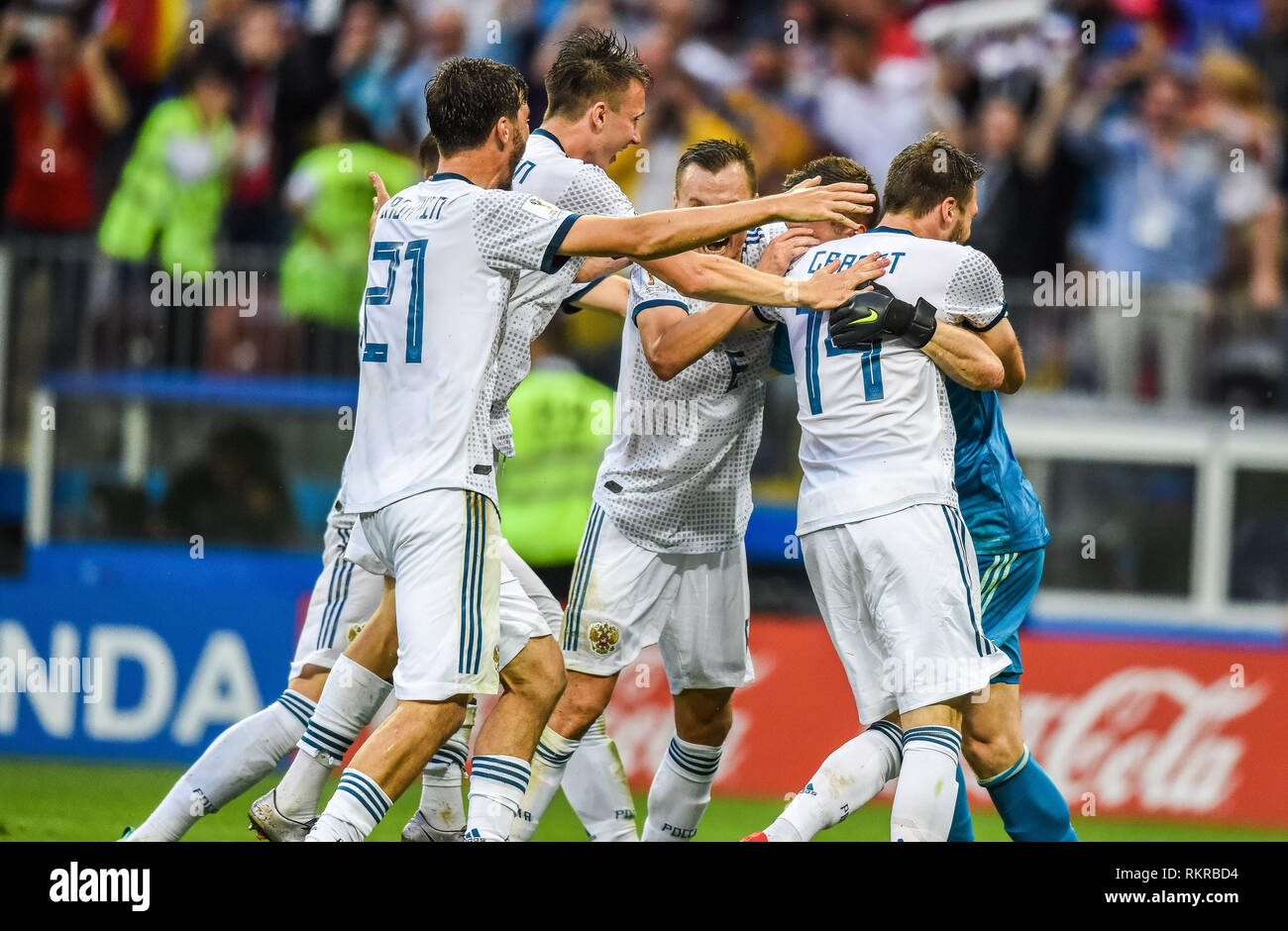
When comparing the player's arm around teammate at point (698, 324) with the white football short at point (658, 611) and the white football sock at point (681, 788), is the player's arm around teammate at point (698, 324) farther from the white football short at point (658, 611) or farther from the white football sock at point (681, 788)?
the white football sock at point (681, 788)

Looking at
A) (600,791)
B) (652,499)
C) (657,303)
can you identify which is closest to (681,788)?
(600,791)

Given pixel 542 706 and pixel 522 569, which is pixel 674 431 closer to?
pixel 522 569

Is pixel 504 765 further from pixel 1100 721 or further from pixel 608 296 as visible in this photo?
pixel 1100 721

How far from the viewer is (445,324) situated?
5.15 metres

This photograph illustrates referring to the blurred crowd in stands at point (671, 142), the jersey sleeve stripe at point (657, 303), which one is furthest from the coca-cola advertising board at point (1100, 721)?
the jersey sleeve stripe at point (657, 303)

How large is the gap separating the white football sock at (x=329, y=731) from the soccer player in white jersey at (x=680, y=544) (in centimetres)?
70

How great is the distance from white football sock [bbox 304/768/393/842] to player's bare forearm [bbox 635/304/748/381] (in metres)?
1.72

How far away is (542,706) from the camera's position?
548cm

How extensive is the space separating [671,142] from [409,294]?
6.58 meters

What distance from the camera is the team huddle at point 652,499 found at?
16.9ft

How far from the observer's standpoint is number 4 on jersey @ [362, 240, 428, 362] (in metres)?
5.16

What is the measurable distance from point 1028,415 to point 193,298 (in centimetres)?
540
